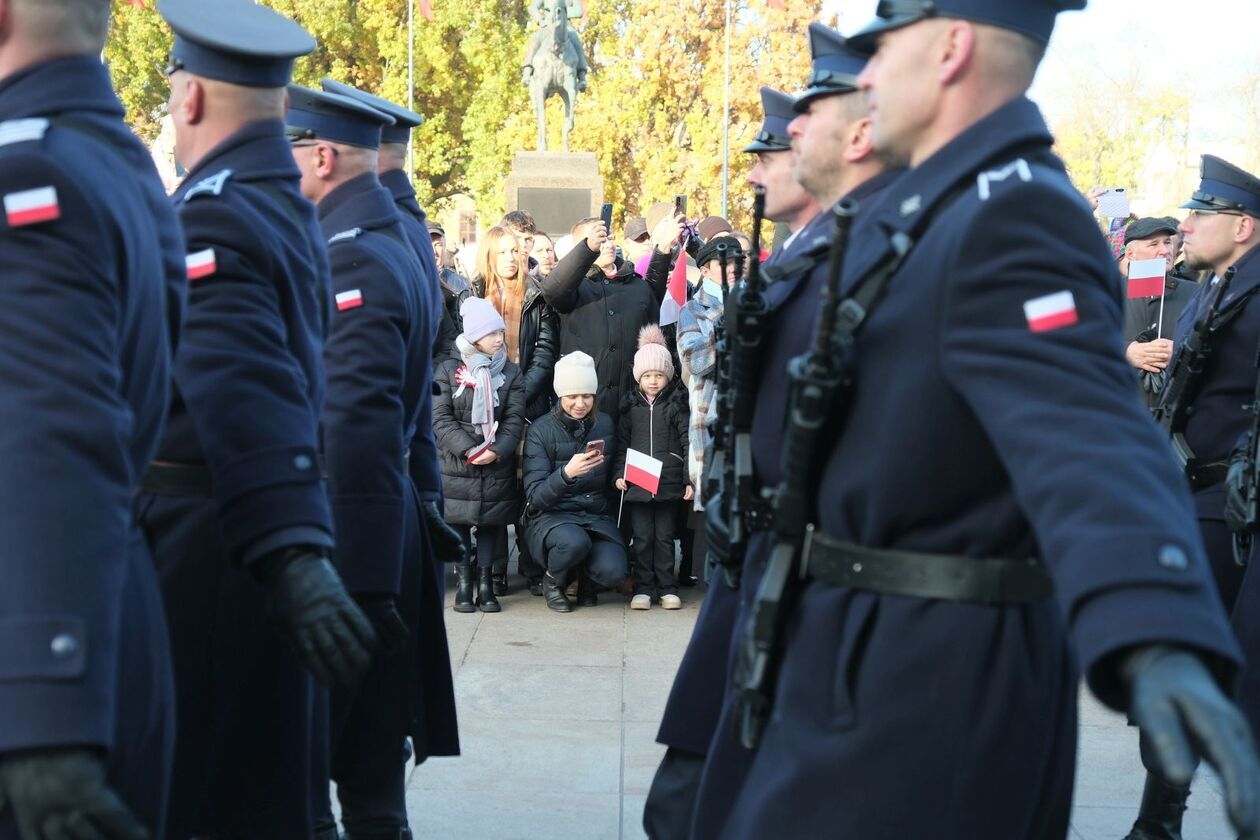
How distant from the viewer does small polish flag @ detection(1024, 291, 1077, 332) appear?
2.06 m

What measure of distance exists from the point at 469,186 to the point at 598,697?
1447 inches

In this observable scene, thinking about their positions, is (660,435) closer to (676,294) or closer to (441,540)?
(676,294)

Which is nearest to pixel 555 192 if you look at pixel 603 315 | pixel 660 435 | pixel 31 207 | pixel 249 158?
pixel 603 315

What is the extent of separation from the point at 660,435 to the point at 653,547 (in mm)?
608

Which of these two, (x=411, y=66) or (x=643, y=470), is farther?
(x=411, y=66)

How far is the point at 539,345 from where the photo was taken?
29.3ft

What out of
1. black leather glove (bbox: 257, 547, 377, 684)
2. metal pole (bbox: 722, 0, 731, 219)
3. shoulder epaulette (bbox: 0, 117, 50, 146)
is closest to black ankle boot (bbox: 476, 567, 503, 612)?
black leather glove (bbox: 257, 547, 377, 684)

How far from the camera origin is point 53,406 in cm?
200

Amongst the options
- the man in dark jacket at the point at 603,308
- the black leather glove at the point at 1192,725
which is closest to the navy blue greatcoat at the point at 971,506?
the black leather glove at the point at 1192,725

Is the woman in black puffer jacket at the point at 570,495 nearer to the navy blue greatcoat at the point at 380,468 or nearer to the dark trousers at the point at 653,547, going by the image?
the dark trousers at the point at 653,547

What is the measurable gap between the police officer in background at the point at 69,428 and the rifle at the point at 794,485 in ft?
3.00

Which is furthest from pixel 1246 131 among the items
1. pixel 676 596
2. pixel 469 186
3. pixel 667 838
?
pixel 667 838

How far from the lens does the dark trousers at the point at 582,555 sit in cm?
812

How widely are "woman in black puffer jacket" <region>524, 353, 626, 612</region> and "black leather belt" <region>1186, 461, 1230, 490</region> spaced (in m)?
3.76
